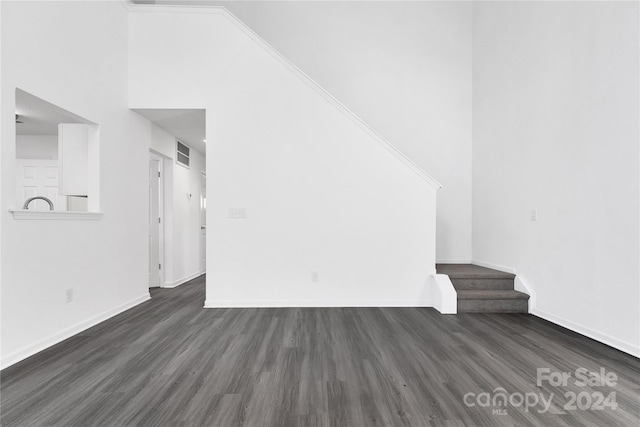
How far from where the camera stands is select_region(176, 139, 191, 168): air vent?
527 centimetres

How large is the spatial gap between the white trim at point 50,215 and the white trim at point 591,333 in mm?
5010

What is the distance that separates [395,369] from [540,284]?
7.92 feet

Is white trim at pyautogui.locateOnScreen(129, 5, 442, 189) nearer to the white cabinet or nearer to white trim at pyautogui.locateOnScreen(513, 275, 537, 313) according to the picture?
white trim at pyautogui.locateOnScreen(513, 275, 537, 313)

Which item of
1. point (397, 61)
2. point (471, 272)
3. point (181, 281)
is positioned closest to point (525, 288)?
point (471, 272)

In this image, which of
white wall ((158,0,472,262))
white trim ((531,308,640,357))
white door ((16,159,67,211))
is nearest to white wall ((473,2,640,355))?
white trim ((531,308,640,357))

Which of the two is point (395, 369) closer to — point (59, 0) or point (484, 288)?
point (484, 288)

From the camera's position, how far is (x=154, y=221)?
4.98 m

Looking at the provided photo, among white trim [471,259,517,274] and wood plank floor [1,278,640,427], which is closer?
wood plank floor [1,278,640,427]

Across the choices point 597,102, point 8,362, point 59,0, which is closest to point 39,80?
point 59,0

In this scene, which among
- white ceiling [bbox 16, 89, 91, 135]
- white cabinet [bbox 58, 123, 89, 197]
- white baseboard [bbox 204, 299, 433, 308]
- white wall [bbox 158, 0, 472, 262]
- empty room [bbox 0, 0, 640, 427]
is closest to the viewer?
empty room [bbox 0, 0, 640, 427]

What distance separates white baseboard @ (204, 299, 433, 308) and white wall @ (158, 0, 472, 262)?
2.24m

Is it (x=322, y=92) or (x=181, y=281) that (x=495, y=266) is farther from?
(x=181, y=281)

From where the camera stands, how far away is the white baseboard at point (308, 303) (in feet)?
12.4

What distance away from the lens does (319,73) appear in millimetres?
5281
